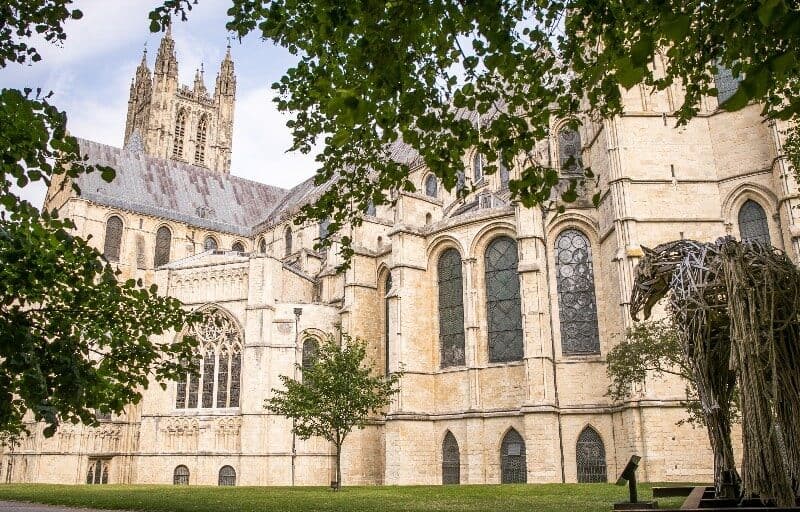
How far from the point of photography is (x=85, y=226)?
120ft

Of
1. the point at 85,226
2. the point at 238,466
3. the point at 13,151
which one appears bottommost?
the point at 238,466

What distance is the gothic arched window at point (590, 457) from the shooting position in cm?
2100

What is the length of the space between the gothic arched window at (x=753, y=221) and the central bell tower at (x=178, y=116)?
43953 millimetres

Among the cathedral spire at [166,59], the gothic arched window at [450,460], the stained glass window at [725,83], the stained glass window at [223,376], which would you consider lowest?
the gothic arched window at [450,460]

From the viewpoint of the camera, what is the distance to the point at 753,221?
20016mm

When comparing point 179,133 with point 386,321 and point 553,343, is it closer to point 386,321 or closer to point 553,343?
point 386,321

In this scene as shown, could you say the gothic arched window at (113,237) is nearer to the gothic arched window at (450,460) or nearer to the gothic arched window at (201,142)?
the gothic arched window at (201,142)

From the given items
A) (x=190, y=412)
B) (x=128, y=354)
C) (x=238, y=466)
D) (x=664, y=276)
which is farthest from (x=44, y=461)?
(x=664, y=276)

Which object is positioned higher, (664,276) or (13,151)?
(13,151)

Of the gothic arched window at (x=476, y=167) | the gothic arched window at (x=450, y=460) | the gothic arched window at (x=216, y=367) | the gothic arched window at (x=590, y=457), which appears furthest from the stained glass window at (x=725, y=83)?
the gothic arched window at (x=216, y=367)

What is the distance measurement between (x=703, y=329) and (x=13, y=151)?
24.8 ft

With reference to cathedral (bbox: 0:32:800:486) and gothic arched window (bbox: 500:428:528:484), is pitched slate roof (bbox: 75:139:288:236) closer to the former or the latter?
cathedral (bbox: 0:32:800:486)

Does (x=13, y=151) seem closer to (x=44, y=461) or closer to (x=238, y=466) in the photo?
(x=238, y=466)

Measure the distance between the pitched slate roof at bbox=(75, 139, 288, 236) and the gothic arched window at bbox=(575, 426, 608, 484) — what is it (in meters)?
28.3
